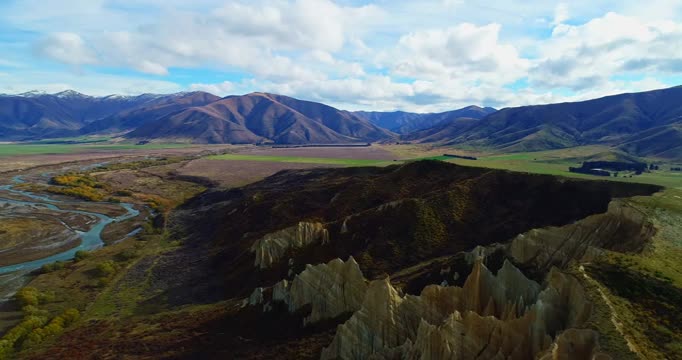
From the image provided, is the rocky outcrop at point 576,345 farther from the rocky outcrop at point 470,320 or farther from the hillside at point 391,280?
the rocky outcrop at point 470,320

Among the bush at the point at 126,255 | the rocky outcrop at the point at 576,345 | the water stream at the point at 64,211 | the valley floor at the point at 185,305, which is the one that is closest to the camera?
the rocky outcrop at the point at 576,345

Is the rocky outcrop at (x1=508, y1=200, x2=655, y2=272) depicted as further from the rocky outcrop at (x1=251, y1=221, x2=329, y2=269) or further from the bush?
the bush

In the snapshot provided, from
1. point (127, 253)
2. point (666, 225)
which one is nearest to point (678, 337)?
point (666, 225)

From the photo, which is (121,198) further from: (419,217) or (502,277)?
(502,277)

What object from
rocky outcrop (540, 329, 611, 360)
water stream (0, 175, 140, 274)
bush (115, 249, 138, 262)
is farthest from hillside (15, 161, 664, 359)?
water stream (0, 175, 140, 274)

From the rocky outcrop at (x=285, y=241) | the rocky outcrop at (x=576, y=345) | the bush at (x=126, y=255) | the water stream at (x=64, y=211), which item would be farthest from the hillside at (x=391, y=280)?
the water stream at (x=64, y=211)
